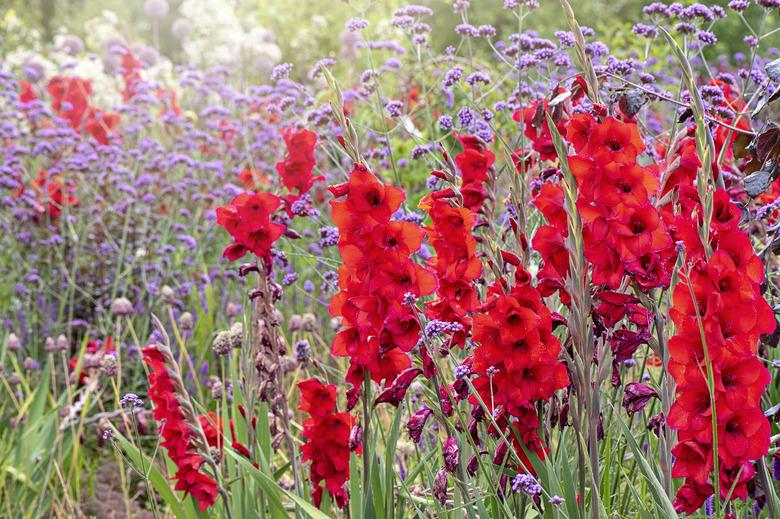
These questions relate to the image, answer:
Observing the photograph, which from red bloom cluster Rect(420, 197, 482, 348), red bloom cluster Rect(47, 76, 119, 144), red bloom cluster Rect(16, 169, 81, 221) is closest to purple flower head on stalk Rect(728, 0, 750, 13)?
red bloom cluster Rect(420, 197, 482, 348)

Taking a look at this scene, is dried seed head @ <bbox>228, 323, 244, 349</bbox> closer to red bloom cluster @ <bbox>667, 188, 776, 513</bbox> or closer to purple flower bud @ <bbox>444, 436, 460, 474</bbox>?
purple flower bud @ <bbox>444, 436, 460, 474</bbox>

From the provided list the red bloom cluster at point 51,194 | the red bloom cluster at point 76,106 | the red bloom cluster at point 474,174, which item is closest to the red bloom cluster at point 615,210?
the red bloom cluster at point 474,174

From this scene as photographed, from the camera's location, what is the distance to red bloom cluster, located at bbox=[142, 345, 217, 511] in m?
2.19

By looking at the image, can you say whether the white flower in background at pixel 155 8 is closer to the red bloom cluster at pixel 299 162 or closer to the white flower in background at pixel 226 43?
the white flower in background at pixel 226 43

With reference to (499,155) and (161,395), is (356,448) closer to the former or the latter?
(161,395)

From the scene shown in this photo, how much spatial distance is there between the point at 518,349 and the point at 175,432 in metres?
0.99

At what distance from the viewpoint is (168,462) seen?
255cm

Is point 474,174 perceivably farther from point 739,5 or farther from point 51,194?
point 51,194

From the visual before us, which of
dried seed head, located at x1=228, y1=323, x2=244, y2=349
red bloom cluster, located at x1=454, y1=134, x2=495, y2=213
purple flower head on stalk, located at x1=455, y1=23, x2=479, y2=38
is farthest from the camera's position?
purple flower head on stalk, located at x1=455, y1=23, x2=479, y2=38

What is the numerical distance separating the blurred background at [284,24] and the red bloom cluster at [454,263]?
1542 mm

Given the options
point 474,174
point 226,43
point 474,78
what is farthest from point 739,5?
point 226,43

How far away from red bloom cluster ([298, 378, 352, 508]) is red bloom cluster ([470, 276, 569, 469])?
0.53 meters

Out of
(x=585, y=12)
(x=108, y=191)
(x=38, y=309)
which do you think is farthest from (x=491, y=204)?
(x=585, y=12)

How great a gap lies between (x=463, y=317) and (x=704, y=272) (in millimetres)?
471
